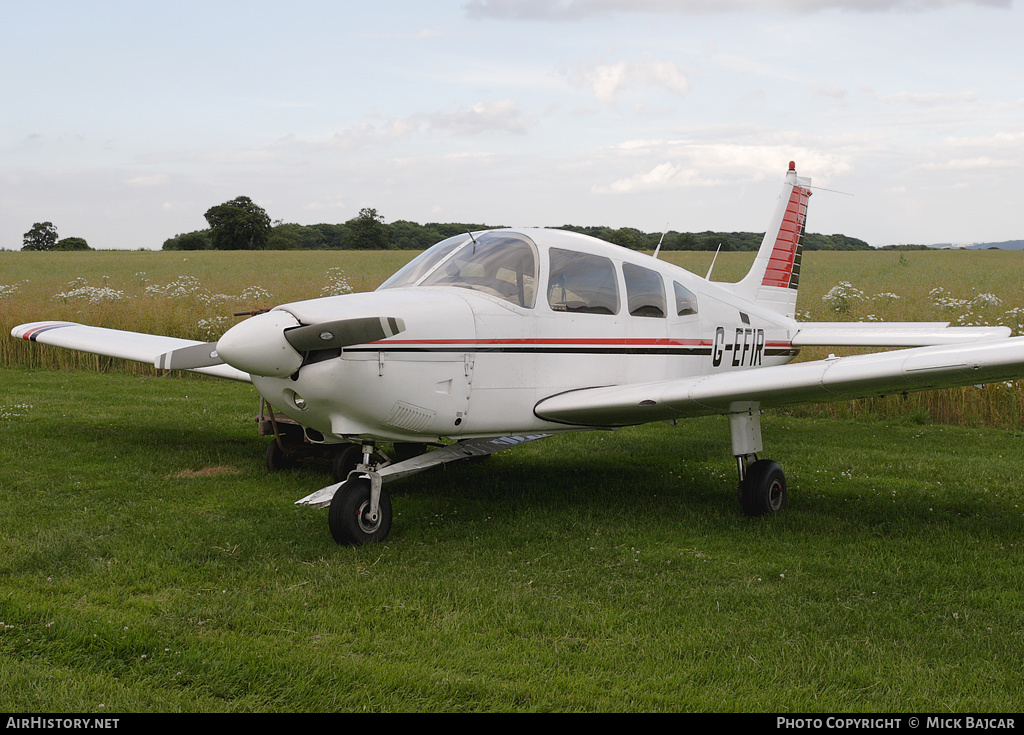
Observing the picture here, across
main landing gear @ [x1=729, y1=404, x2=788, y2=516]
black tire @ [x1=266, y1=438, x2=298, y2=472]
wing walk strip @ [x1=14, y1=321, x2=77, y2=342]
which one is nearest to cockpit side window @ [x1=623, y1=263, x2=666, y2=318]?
main landing gear @ [x1=729, y1=404, x2=788, y2=516]

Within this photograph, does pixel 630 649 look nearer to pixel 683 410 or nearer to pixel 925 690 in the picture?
pixel 925 690

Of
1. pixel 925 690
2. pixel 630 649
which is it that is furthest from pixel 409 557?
pixel 925 690

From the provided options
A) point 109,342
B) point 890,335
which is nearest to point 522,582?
point 890,335

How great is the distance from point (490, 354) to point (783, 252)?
17.0 ft

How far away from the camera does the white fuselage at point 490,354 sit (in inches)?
207

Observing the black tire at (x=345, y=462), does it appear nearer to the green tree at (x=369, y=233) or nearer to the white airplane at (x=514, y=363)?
the white airplane at (x=514, y=363)

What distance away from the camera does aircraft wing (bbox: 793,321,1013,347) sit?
8.05 metres

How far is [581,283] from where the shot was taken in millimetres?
6531

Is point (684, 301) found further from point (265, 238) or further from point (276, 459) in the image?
Answer: point (265, 238)

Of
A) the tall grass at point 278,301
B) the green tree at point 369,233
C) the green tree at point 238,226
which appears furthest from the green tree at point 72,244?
the tall grass at point 278,301

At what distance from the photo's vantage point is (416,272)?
6305 mm

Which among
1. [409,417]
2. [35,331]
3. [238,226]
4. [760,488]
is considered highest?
[238,226]

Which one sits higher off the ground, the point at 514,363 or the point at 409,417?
the point at 514,363
